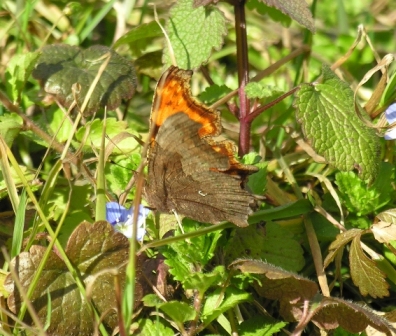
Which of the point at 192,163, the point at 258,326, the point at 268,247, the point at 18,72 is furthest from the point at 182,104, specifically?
the point at 18,72

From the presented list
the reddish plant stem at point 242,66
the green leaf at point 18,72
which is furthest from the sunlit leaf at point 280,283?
the green leaf at point 18,72

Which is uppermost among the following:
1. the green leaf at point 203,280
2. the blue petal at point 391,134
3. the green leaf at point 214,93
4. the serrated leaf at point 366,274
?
the green leaf at point 214,93

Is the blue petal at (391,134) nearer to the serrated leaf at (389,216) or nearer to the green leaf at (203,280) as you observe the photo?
the serrated leaf at (389,216)

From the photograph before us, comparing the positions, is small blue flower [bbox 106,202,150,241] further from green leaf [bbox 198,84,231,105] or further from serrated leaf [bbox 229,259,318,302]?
green leaf [bbox 198,84,231,105]

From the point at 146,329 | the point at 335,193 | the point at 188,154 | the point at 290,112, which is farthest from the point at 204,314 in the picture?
the point at 290,112

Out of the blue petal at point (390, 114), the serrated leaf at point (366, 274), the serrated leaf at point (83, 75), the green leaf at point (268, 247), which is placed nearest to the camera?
the serrated leaf at point (366, 274)
